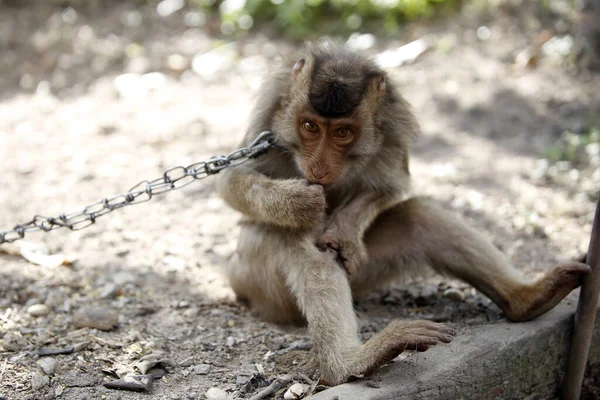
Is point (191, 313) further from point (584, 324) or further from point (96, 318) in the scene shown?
point (584, 324)

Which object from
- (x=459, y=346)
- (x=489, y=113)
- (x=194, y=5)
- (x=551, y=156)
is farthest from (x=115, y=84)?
(x=459, y=346)

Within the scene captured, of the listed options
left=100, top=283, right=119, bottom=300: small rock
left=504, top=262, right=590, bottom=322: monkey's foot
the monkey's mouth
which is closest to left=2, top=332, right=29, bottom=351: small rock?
left=100, top=283, right=119, bottom=300: small rock

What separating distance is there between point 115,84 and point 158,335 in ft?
16.9

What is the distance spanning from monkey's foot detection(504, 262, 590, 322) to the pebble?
2.53 metres

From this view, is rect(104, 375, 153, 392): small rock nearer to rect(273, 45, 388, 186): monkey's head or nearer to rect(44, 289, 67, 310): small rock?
rect(44, 289, 67, 310): small rock

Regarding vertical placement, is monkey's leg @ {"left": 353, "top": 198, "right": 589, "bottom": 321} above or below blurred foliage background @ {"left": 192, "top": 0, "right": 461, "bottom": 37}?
below

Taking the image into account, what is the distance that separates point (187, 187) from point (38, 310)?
256 cm

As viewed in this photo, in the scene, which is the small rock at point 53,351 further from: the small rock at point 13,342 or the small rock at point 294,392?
the small rock at point 294,392

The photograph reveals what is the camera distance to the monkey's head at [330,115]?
393 cm

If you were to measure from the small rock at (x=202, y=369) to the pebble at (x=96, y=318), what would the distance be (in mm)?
732

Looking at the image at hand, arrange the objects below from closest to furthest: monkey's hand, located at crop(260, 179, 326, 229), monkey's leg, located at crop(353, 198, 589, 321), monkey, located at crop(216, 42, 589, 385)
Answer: monkey, located at crop(216, 42, 589, 385) < monkey's hand, located at crop(260, 179, 326, 229) < monkey's leg, located at crop(353, 198, 589, 321)

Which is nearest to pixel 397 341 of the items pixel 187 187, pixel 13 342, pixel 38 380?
pixel 38 380

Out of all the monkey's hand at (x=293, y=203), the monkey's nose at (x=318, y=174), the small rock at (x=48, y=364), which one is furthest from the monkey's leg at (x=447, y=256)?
the small rock at (x=48, y=364)

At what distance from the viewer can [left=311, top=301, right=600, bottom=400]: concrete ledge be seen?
3.45 metres
